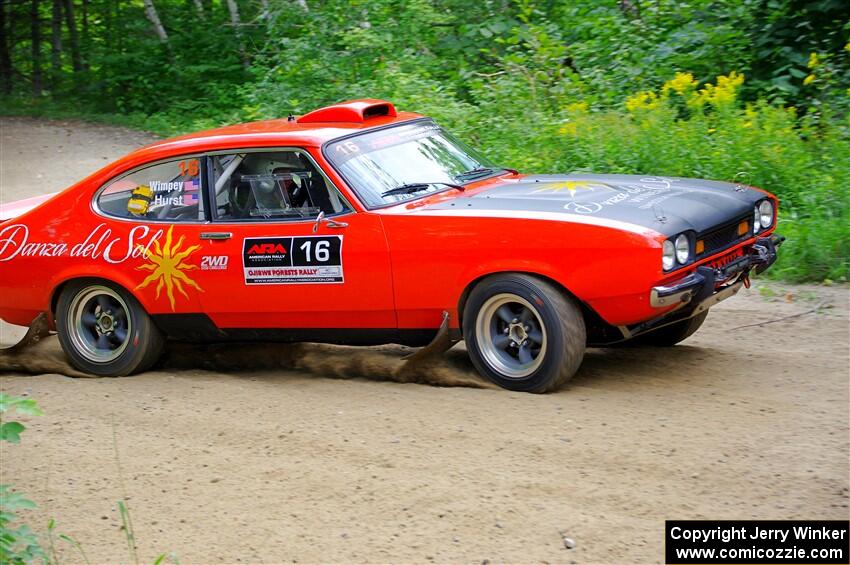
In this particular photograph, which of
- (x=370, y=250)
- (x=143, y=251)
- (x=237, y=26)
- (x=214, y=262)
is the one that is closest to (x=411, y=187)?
(x=370, y=250)

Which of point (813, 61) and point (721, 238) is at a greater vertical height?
point (813, 61)

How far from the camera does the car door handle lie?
252 inches

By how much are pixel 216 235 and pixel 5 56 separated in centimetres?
1915

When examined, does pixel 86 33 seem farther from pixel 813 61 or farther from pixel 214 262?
pixel 214 262

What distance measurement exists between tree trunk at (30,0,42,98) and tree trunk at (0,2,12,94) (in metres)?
0.60

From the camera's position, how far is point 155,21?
19.9 m

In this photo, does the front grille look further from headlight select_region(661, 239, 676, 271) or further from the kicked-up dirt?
the kicked-up dirt

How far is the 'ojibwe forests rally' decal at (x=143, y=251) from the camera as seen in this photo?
6570mm

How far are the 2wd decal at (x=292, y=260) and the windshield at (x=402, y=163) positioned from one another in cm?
38

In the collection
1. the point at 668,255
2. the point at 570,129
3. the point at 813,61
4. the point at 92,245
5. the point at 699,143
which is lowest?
the point at 668,255

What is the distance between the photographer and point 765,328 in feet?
23.2

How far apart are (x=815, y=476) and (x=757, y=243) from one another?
205 cm

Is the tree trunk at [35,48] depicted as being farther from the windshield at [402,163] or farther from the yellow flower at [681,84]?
the windshield at [402,163]

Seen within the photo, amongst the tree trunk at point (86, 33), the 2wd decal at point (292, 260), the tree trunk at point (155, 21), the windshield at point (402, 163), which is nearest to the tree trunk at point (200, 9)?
the tree trunk at point (155, 21)
